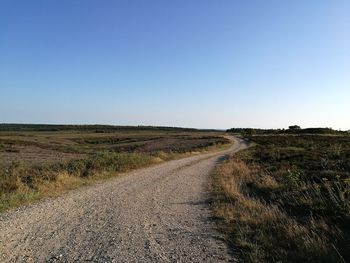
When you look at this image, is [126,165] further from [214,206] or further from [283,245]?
[283,245]

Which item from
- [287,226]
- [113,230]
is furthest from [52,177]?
[287,226]

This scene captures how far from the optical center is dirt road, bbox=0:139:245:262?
678 cm

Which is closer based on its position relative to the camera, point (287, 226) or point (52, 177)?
point (287, 226)

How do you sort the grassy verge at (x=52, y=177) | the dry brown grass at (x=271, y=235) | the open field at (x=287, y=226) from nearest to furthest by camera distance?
1. the dry brown grass at (x=271, y=235)
2. the open field at (x=287, y=226)
3. the grassy verge at (x=52, y=177)

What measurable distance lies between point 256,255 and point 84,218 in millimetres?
4877

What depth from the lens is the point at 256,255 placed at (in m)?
6.54

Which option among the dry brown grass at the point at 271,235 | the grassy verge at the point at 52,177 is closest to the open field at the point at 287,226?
the dry brown grass at the point at 271,235

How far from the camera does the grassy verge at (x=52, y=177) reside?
40.3ft

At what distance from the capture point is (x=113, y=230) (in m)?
8.48

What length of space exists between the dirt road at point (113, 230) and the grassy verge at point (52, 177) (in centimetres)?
77

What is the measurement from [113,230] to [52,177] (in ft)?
26.9

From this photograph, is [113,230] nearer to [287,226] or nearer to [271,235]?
[271,235]

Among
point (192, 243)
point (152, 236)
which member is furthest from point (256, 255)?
point (152, 236)

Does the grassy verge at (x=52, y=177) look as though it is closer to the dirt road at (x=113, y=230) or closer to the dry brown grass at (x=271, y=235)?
the dirt road at (x=113, y=230)
